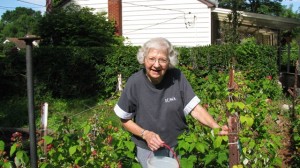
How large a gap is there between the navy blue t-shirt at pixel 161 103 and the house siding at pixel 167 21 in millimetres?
12600

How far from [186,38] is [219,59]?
4046 millimetres

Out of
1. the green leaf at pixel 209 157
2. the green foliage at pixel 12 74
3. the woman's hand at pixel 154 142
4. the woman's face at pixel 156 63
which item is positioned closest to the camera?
the woman's hand at pixel 154 142

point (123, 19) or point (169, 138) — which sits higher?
point (123, 19)

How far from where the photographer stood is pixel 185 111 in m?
2.98

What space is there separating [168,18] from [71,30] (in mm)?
3975

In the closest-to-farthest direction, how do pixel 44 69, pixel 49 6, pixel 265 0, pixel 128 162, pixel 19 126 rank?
pixel 128 162
pixel 19 126
pixel 44 69
pixel 49 6
pixel 265 0

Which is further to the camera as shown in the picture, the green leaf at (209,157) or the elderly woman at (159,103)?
the elderly woman at (159,103)

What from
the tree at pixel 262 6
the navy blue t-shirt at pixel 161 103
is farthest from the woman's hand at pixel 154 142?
→ the tree at pixel 262 6

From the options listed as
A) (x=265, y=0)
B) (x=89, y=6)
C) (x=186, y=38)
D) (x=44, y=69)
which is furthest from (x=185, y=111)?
(x=265, y=0)

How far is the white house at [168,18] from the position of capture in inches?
607

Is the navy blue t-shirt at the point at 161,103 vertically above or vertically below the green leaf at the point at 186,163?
above

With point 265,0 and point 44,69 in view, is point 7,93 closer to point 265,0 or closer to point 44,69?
point 44,69

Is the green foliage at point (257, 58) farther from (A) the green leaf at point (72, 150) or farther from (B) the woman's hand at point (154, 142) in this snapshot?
(A) the green leaf at point (72, 150)

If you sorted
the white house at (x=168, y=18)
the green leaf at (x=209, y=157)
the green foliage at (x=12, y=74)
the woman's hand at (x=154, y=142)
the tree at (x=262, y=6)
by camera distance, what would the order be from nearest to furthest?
the woman's hand at (x=154, y=142) < the green leaf at (x=209, y=157) < the green foliage at (x=12, y=74) < the white house at (x=168, y=18) < the tree at (x=262, y=6)
